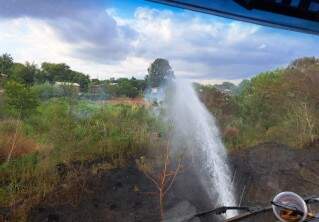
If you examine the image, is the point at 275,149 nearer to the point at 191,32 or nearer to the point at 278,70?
the point at 278,70

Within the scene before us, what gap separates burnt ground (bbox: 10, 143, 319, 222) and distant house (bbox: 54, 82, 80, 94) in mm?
536

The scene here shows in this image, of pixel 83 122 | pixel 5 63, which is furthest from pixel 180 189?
pixel 5 63

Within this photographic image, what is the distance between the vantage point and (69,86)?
2.44 meters

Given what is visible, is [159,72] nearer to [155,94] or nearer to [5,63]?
[155,94]

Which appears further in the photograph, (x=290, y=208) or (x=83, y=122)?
(x=83, y=122)

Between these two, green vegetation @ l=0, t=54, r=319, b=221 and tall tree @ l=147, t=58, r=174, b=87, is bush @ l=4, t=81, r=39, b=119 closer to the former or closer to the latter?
green vegetation @ l=0, t=54, r=319, b=221

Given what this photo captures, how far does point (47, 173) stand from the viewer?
2320mm

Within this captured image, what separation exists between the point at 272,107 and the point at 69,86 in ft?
6.22

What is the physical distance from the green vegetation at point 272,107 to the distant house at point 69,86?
1041mm

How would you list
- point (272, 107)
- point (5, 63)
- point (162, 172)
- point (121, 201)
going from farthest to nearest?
point (272, 107), point (162, 172), point (121, 201), point (5, 63)

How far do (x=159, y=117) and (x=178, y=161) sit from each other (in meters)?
0.37

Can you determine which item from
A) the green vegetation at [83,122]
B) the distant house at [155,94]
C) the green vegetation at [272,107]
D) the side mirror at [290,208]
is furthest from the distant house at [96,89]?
the side mirror at [290,208]

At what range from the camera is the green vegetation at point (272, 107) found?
308 cm

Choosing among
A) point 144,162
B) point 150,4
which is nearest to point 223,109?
point 144,162
